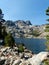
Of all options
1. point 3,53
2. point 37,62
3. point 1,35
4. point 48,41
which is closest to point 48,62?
point 48,41

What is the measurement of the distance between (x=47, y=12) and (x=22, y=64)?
16630 mm

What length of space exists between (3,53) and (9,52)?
1.96m

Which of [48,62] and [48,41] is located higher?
[48,41]

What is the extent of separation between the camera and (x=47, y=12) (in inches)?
1206

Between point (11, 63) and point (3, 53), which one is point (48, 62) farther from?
point (3, 53)

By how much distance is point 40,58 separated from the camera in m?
44.0

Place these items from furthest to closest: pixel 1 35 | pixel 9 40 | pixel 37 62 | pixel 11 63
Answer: pixel 1 35
pixel 9 40
pixel 11 63
pixel 37 62

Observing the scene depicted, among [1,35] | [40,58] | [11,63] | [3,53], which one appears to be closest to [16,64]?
[11,63]

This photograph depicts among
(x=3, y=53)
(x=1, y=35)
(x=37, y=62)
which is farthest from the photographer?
(x=1, y=35)

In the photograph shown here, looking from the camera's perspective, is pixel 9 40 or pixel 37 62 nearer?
pixel 37 62

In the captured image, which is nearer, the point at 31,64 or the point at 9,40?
the point at 31,64

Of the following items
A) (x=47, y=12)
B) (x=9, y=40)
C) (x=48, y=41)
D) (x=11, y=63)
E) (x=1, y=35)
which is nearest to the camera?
(x=48, y=41)

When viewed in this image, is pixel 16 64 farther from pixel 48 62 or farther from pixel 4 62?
pixel 48 62

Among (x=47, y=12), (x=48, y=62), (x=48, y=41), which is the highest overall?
(x=47, y=12)
